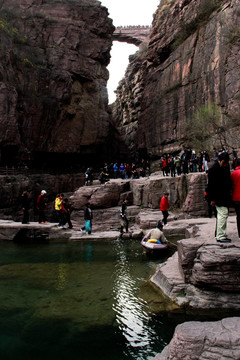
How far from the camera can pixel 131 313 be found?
620 cm

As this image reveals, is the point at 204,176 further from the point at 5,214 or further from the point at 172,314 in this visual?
the point at 5,214

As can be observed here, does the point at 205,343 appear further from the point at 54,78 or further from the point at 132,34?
the point at 132,34

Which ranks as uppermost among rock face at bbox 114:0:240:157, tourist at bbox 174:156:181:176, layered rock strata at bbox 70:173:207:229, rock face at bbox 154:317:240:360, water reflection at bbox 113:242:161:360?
rock face at bbox 114:0:240:157

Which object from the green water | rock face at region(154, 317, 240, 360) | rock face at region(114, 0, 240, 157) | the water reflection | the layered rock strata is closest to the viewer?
rock face at region(154, 317, 240, 360)

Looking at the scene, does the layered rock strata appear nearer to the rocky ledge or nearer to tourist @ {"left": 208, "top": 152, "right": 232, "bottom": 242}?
the rocky ledge

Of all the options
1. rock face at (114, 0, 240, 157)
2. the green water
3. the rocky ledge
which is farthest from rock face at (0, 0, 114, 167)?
the rocky ledge

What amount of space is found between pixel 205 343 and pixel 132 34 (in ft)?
233

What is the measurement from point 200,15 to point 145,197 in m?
21.6

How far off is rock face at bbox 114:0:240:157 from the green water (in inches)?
732

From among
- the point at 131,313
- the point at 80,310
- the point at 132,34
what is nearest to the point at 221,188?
the point at 131,313

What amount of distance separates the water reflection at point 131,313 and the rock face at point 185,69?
61.6 ft

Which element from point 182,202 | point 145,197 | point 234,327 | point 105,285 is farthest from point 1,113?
point 234,327

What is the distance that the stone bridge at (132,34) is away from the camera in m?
65.1

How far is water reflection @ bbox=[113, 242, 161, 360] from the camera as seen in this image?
16.8 feet
